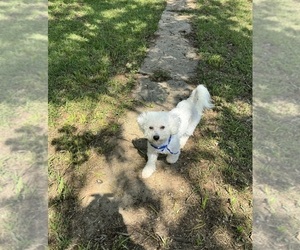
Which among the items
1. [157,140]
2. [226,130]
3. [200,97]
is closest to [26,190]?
[157,140]

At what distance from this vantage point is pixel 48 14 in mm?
11875

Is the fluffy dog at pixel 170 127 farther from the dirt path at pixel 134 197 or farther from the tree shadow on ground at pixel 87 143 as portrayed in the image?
the tree shadow on ground at pixel 87 143

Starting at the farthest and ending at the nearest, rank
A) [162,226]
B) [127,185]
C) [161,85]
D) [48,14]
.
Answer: [48,14] → [161,85] → [127,185] → [162,226]

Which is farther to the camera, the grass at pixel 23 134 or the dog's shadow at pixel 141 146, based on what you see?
the dog's shadow at pixel 141 146

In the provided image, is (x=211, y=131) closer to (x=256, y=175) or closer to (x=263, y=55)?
(x=256, y=175)

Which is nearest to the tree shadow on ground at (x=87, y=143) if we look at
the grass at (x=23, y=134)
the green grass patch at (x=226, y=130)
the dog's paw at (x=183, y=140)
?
the grass at (x=23, y=134)

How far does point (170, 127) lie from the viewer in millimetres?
4613

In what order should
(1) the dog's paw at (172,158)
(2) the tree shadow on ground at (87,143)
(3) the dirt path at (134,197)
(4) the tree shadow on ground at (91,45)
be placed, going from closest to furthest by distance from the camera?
1. (3) the dirt path at (134,197)
2. (1) the dog's paw at (172,158)
3. (2) the tree shadow on ground at (87,143)
4. (4) the tree shadow on ground at (91,45)

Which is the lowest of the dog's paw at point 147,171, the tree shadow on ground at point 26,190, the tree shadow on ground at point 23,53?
the tree shadow on ground at point 23,53

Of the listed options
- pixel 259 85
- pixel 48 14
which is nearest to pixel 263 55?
pixel 259 85

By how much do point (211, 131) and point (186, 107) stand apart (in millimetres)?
975

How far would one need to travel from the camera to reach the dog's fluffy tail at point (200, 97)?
5441 millimetres

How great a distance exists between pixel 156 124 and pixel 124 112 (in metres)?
2.28

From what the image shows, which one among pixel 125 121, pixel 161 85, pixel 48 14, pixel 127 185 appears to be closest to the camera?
→ pixel 127 185
